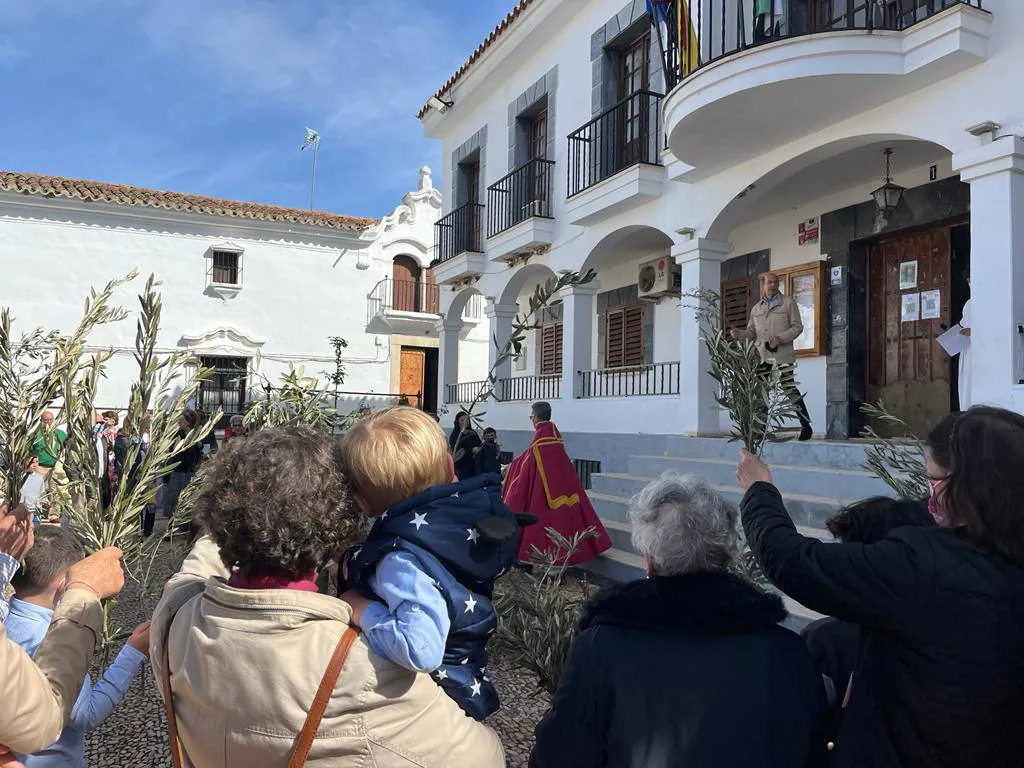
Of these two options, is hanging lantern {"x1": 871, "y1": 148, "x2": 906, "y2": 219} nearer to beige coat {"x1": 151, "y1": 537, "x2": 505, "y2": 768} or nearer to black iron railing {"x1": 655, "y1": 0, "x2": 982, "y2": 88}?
black iron railing {"x1": 655, "y1": 0, "x2": 982, "y2": 88}

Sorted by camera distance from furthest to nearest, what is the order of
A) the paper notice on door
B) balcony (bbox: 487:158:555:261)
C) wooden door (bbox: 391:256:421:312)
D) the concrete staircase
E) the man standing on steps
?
wooden door (bbox: 391:256:421:312) < balcony (bbox: 487:158:555:261) < the man standing on steps < the paper notice on door < the concrete staircase

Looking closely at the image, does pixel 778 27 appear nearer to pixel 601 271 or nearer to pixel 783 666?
pixel 601 271

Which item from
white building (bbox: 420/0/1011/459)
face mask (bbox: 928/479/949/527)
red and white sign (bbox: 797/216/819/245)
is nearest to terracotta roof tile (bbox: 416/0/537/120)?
white building (bbox: 420/0/1011/459)

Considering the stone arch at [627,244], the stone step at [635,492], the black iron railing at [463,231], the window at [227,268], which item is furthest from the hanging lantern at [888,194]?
the window at [227,268]

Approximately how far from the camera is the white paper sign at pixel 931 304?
24.7 feet

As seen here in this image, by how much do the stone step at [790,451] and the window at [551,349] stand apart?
569 centimetres

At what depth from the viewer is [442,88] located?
13.5 meters

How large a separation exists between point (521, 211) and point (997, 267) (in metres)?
7.03

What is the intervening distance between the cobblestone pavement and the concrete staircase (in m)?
1.50

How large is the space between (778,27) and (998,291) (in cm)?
303

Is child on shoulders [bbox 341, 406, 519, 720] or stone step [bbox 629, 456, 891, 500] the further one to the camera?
stone step [bbox 629, 456, 891, 500]

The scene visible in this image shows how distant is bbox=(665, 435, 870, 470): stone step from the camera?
612 centimetres

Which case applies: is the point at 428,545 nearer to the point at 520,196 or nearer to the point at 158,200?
the point at 520,196

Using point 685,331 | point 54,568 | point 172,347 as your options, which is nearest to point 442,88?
point 685,331
